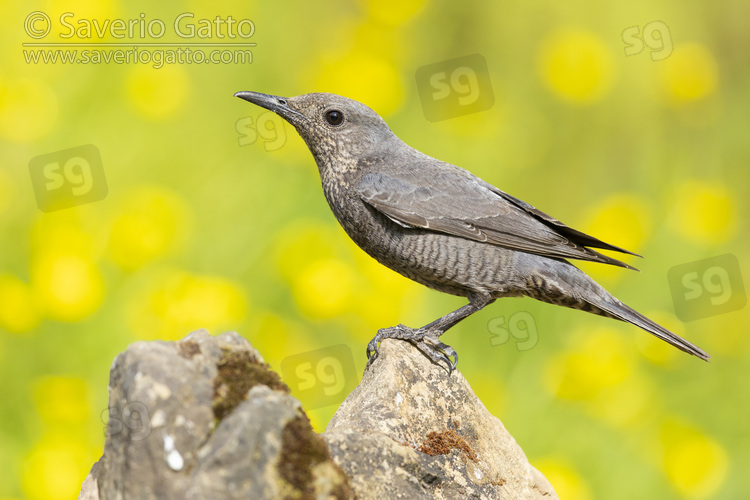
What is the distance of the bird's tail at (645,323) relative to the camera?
16.5 ft

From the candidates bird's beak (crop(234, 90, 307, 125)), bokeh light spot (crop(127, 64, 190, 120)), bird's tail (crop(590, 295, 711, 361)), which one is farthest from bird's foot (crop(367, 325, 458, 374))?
bokeh light spot (crop(127, 64, 190, 120))

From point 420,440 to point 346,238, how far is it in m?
3.19

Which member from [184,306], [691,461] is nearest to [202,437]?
[184,306]

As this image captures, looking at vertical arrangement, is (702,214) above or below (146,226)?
below

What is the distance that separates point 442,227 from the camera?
5.23 meters

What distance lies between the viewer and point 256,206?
682cm

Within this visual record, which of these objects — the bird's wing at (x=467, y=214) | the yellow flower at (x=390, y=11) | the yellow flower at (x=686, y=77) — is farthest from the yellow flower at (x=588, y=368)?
the yellow flower at (x=390, y=11)

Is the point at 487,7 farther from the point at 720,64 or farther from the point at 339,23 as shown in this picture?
the point at 720,64

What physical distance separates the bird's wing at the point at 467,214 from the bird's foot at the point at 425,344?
0.69m

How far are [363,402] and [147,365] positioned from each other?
55.9 inches

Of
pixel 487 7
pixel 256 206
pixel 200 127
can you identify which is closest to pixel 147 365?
pixel 256 206

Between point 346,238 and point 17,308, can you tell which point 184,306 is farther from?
point 346,238

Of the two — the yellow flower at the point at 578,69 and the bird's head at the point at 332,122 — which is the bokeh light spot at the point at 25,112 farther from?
the yellow flower at the point at 578,69

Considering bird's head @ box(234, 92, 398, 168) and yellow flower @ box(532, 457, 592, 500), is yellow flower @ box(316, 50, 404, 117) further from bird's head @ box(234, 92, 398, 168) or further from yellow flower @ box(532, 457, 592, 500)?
yellow flower @ box(532, 457, 592, 500)
